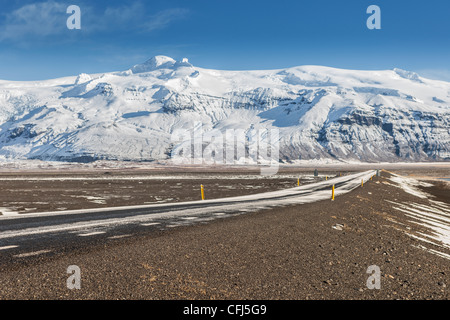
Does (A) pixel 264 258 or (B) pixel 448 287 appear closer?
(B) pixel 448 287

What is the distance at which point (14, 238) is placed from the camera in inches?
425

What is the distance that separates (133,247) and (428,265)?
8669mm

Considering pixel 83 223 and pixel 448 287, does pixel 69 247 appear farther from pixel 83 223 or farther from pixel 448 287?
pixel 448 287

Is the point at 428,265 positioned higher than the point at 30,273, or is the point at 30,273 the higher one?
the point at 30,273

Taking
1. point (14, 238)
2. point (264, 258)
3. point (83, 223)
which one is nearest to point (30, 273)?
point (14, 238)

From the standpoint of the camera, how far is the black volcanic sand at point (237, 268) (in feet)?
22.3

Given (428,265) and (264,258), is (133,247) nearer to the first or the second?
(264,258)

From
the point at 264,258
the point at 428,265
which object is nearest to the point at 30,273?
the point at 264,258

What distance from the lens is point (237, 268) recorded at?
8188 millimetres

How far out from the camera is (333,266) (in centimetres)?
869

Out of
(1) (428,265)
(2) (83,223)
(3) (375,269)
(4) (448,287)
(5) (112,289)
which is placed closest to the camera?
(5) (112,289)

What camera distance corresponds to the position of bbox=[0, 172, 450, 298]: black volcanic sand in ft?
22.3
